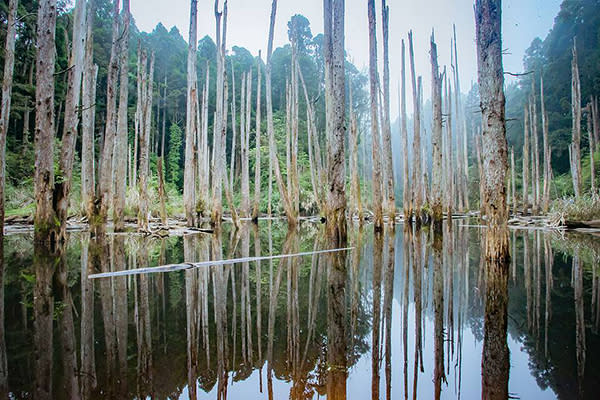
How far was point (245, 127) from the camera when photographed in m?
28.2

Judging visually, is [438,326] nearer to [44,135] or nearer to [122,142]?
[44,135]

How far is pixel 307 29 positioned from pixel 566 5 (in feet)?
73.3

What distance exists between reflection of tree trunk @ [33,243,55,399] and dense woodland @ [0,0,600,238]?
384 cm

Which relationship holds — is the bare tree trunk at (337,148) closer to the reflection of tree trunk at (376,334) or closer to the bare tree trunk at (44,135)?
the reflection of tree trunk at (376,334)

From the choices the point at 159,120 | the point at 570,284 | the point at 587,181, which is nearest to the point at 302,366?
the point at 570,284

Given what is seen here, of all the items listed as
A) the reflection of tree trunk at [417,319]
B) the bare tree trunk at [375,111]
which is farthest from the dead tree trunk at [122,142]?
the reflection of tree trunk at [417,319]

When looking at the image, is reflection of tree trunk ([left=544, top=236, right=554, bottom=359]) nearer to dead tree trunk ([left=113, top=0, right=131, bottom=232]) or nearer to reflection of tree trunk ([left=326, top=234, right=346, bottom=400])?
reflection of tree trunk ([left=326, top=234, right=346, bottom=400])

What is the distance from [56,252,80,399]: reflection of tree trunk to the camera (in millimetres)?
1369

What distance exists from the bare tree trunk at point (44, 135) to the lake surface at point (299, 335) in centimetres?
284

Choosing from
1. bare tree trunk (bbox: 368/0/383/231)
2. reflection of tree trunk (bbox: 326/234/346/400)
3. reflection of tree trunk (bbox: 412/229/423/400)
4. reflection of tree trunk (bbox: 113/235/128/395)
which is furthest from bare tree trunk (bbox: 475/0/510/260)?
bare tree trunk (bbox: 368/0/383/231)

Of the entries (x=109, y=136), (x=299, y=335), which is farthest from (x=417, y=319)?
(x=109, y=136)

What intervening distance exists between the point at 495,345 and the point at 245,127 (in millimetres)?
27799

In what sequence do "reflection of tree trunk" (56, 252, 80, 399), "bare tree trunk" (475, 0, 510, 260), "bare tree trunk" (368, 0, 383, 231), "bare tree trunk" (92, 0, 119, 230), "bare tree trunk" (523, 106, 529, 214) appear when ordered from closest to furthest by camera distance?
"reflection of tree trunk" (56, 252, 80, 399), "bare tree trunk" (475, 0, 510, 260), "bare tree trunk" (92, 0, 119, 230), "bare tree trunk" (368, 0, 383, 231), "bare tree trunk" (523, 106, 529, 214)

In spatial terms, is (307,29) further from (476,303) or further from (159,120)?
(476,303)
